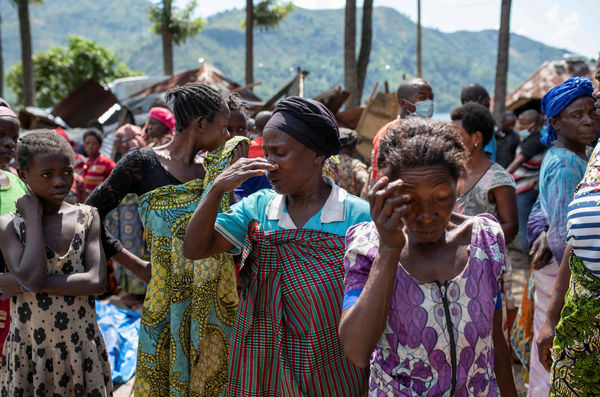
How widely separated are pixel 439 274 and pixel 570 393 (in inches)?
30.7

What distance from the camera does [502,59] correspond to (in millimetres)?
12516

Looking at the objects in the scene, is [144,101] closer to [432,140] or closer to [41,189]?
[41,189]

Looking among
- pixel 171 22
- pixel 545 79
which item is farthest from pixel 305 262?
pixel 171 22

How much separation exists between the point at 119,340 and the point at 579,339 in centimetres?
415

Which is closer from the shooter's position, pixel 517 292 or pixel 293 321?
pixel 293 321

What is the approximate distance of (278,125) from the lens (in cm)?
215

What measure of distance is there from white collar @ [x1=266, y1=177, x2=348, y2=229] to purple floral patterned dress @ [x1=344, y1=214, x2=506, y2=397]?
438mm

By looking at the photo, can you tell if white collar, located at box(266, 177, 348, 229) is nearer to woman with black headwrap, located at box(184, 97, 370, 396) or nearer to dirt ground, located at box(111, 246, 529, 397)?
woman with black headwrap, located at box(184, 97, 370, 396)

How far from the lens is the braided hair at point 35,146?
97.7 inches

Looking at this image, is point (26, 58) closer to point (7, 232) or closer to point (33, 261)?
point (7, 232)

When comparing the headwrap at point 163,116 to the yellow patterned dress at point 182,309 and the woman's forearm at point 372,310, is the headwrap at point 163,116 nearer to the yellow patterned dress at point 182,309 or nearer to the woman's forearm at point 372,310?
the yellow patterned dress at point 182,309

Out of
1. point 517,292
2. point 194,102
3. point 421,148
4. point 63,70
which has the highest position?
point 63,70

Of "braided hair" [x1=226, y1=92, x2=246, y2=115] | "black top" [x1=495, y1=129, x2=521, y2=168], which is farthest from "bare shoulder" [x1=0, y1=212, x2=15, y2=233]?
"black top" [x1=495, y1=129, x2=521, y2=168]

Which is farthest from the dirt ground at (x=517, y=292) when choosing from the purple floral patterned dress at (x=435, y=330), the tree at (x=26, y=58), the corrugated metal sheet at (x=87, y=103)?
the tree at (x=26, y=58)
